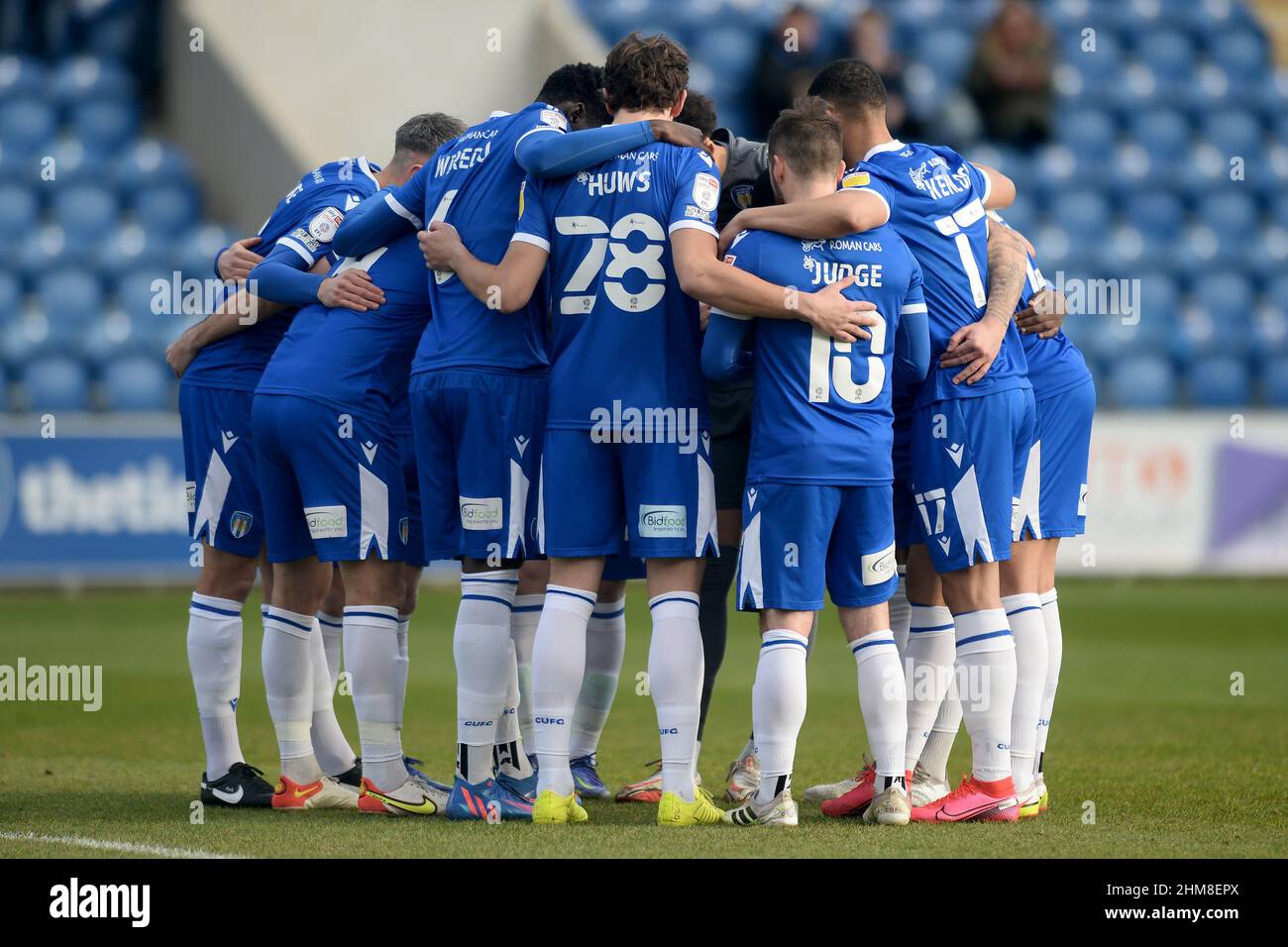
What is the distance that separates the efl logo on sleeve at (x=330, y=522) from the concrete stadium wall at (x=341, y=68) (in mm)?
11148

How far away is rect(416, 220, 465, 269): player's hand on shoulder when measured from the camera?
5426mm

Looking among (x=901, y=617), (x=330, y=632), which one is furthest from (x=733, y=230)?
(x=330, y=632)

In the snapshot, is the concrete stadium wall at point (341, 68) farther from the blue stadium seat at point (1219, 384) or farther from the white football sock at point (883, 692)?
the white football sock at point (883, 692)

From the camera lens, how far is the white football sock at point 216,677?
5883mm

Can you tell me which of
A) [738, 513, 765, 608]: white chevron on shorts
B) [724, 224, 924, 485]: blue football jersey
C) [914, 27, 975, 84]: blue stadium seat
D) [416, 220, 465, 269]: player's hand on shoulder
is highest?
[914, 27, 975, 84]: blue stadium seat

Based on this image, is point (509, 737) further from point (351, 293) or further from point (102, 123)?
point (102, 123)

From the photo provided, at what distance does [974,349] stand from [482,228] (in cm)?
169

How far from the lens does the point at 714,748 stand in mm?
7355

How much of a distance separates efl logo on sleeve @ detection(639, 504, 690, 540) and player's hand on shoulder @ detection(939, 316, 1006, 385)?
106cm

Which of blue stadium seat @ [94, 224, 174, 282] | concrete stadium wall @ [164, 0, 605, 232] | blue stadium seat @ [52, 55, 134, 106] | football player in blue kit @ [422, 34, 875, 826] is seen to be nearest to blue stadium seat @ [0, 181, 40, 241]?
blue stadium seat @ [94, 224, 174, 282]

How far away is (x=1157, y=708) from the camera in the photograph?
28.0ft

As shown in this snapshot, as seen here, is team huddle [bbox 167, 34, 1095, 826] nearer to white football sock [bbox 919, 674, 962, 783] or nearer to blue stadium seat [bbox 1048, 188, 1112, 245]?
white football sock [bbox 919, 674, 962, 783]

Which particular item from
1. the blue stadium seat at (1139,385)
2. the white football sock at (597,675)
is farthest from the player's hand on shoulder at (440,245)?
the blue stadium seat at (1139,385)

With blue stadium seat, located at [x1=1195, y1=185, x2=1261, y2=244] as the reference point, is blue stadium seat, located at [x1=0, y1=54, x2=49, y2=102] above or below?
above
